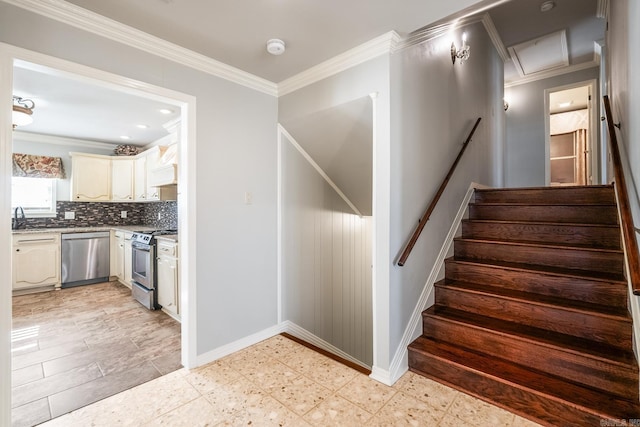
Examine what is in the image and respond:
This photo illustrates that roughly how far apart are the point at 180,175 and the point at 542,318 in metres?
2.90

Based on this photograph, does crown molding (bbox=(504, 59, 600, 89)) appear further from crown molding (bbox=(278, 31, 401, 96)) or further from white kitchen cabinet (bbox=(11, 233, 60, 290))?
white kitchen cabinet (bbox=(11, 233, 60, 290))

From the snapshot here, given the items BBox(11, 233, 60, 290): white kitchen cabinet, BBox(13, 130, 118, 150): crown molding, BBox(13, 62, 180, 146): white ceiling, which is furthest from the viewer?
BBox(13, 130, 118, 150): crown molding

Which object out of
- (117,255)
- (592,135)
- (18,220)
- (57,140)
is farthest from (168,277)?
(592,135)

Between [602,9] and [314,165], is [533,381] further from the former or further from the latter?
[602,9]

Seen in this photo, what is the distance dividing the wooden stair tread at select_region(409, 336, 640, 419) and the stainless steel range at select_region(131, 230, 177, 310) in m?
3.08

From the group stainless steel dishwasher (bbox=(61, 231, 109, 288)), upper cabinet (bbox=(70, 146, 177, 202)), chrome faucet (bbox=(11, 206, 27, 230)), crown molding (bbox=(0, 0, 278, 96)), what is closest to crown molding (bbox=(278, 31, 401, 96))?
crown molding (bbox=(0, 0, 278, 96))

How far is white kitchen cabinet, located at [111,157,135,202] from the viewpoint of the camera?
5.02 m

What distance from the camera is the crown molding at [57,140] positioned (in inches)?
175

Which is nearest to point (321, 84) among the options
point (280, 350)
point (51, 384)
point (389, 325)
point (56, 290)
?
point (389, 325)

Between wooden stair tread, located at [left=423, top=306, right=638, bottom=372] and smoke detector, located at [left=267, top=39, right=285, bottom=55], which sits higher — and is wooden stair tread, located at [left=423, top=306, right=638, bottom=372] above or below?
below

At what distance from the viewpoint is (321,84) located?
240cm

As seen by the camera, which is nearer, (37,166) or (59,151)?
(37,166)

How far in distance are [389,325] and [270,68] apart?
7.43 ft

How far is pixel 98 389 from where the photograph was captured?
6.56ft
